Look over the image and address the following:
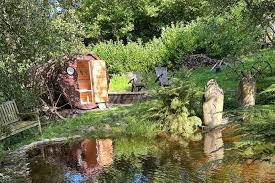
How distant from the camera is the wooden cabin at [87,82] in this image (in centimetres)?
1444

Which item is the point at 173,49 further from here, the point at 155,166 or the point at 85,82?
the point at 155,166

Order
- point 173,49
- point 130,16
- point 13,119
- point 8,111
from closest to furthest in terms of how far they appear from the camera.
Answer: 1. point 8,111
2. point 13,119
3. point 173,49
4. point 130,16

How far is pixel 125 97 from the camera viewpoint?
52.1 feet

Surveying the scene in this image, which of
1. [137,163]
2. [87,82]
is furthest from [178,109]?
[87,82]

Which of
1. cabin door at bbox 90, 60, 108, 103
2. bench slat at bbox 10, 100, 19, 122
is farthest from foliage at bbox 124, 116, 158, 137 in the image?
cabin door at bbox 90, 60, 108, 103

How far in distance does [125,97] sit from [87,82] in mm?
1537

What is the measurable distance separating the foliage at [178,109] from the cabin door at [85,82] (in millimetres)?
4915

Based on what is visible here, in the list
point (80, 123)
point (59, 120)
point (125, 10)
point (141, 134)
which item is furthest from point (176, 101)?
point (125, 10)

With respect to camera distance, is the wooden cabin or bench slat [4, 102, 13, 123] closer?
bench slat [4, 102, 13, 123]

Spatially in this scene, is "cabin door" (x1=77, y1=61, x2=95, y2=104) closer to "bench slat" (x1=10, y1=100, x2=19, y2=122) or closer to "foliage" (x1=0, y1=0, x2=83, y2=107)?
"bench slat" (x1=10, y1=100, x2=19, y2=122)

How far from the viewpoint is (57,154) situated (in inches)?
359

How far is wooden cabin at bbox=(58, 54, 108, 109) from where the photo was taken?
14.4 meters

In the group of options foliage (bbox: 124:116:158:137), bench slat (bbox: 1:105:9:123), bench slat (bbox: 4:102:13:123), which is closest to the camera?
foliage (bbox: 124:116:158:137)

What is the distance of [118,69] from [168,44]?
10.8ft
